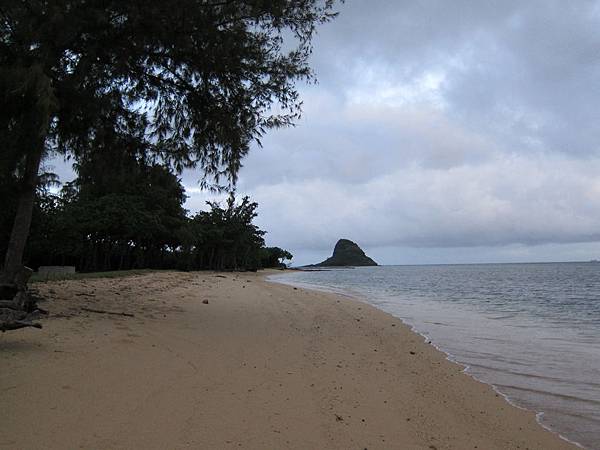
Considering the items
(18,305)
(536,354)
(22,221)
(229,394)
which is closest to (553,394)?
(536,354)

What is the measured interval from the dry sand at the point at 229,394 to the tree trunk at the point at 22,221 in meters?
1.10

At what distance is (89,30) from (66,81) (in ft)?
3.22

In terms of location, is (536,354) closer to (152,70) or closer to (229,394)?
(229,394)

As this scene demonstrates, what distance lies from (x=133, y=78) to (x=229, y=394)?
7664 millimetres

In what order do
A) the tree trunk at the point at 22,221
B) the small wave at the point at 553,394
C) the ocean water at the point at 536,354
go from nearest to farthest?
the ocean water at the point at 536,354 → the small wave at the point at 553,394 → the tree trunk at the point at 22,221

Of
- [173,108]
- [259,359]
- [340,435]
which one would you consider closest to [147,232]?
[173,108]

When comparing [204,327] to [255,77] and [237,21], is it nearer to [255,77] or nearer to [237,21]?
[255,77]

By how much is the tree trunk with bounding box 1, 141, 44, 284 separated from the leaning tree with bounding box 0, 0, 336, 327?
0.02 m

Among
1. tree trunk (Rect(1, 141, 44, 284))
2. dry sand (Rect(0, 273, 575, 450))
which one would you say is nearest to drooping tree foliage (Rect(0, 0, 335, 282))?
tree trunk (Rect(1, 141, 44, 284))

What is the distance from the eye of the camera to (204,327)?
8.33 meters

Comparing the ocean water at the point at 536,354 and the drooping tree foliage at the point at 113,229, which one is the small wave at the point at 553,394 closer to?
the ocean water at the point at 536,354

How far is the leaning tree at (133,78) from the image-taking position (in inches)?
278

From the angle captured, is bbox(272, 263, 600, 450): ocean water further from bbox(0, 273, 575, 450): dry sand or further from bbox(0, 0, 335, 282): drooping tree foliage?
bbox(0, 0, 335, 282): drooping tree foliage

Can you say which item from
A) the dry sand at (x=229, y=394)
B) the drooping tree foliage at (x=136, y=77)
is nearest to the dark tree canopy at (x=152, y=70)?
the drooping tree foliage at (x=136, y=77)
